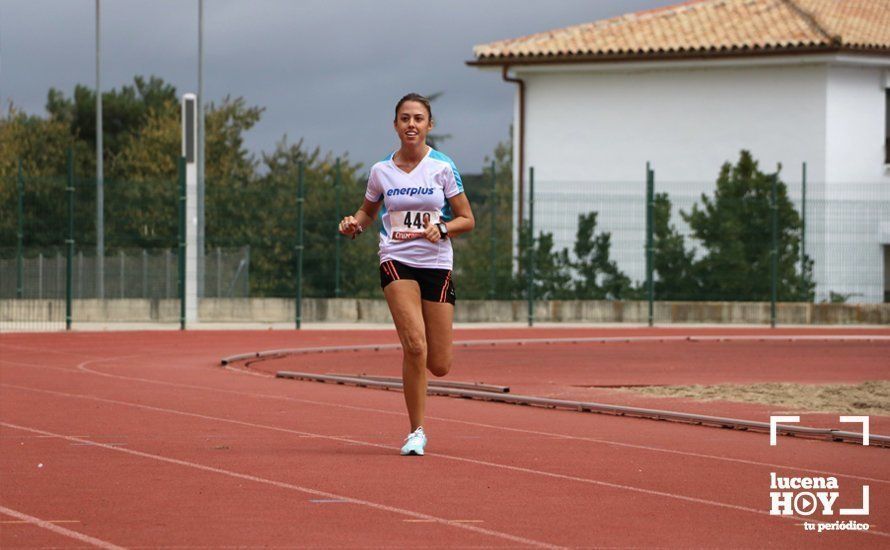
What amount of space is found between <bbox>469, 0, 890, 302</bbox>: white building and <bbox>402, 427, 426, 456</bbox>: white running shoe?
25.4m

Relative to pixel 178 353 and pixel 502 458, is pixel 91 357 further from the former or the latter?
pixel 502 458

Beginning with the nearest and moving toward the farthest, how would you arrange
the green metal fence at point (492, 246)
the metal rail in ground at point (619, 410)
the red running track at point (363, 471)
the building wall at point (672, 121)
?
1. the red running track at point (363, 471)
2. the metal rail in ground at point (619, 410)
3. the green metal fence at point (492, 246)
4. the building wall at point (672, 121)

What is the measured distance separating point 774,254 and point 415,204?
19.7 metres

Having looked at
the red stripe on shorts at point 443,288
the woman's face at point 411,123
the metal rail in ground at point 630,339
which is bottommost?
the metal rail in ground at point 630,339

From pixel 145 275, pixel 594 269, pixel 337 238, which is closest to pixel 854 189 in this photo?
pixel 594 269

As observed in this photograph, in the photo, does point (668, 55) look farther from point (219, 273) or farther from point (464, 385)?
point (464, 385)

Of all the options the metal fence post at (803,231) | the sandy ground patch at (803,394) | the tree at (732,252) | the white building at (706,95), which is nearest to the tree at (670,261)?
the tree at (732,252)

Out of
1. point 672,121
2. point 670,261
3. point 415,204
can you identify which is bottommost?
point 670,261

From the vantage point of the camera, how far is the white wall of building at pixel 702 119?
36.5 meters

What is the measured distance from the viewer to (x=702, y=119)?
37.4m

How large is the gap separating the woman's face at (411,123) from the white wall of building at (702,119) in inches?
1006

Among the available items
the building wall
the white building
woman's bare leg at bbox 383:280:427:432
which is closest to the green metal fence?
the white building

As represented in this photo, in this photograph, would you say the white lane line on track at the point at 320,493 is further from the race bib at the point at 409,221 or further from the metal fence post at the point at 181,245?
the metal fence post at the point at 181,245

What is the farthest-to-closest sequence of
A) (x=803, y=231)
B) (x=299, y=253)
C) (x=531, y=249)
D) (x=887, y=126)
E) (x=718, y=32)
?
(x=718, y=32) → (x=887, y=126) → (x=803, y=231) → (x=531, y=249) → (x=299, y=253)
